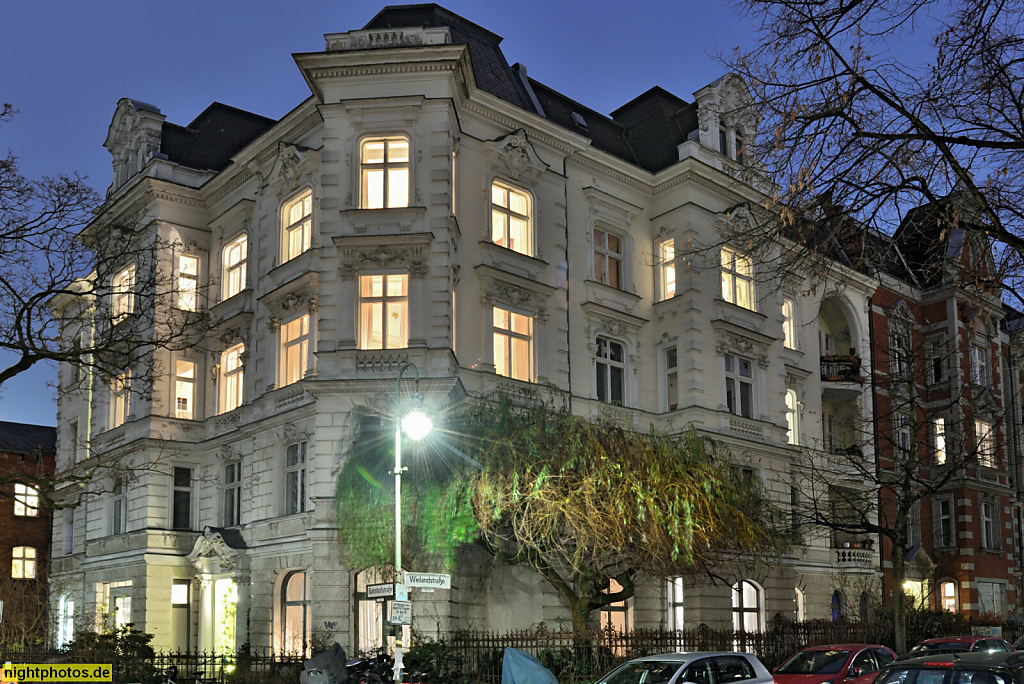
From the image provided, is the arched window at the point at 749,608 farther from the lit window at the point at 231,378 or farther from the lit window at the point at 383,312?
the lit window at the point at 231,378

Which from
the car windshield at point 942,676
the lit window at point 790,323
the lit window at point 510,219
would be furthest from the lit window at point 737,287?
the car windshield at point 942,676

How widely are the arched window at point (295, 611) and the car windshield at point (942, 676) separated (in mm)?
20141

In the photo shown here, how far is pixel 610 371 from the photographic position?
119 ft

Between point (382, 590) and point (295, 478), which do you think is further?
point (295, 478)

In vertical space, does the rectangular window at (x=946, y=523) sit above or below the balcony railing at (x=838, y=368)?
below

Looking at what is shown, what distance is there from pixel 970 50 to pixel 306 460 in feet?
80.1

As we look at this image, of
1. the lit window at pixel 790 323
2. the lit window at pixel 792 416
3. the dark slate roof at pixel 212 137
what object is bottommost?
the lit window at pixel 792 416

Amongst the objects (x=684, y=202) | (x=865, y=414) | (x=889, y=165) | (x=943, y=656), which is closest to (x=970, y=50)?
(x=889, y=165)

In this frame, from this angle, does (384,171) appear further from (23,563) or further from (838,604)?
(23,563)

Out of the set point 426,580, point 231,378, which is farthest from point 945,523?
point 426,580

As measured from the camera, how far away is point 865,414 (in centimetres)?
4603

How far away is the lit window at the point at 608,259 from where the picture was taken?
3697 centimetres

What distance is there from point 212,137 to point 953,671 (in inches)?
1381

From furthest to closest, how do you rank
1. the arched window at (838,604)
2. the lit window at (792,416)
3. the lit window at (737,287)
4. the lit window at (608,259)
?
the lit window at (792,416), the arched window at (838,604), the lit window at (737,287), the lit window at (608,259)
